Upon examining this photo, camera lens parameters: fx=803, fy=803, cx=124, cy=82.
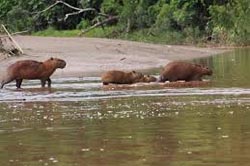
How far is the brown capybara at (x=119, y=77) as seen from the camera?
18.6 metres

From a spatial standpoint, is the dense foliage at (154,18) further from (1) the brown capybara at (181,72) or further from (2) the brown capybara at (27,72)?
(2) the brown capybara at (27,72)

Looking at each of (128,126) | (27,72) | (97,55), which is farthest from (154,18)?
(128,126)

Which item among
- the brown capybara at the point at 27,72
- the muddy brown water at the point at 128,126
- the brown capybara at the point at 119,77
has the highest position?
the muddy brown water at the point at 128,126

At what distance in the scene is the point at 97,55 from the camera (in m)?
28.6

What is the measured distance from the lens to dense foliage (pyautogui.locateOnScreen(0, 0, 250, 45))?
45688mm

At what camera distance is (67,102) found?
1409cm

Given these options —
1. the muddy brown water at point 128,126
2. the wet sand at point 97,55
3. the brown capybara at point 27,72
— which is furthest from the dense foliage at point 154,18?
the muddy brown water at point 128,126

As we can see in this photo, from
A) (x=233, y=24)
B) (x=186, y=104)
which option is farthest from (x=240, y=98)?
(x=233, y=24)

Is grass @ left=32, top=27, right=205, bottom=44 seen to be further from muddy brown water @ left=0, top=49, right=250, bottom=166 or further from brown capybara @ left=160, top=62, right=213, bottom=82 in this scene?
muddy brown water @ left=0, top=49, right=250, bottom=166

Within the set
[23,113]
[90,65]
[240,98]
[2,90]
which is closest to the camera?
[23,113]

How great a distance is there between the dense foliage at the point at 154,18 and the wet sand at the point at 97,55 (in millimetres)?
7908

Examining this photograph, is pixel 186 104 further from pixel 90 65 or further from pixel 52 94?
pixel 90 65

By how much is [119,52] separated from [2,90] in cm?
1353

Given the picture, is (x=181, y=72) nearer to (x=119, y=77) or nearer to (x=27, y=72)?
(x=119, y=77)
